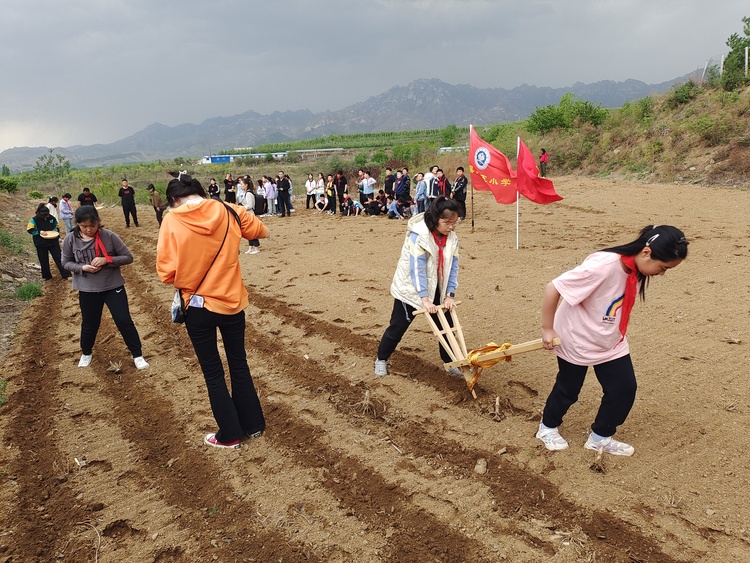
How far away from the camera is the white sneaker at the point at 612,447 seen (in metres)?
3.37

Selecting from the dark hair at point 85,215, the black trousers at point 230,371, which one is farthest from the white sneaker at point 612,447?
the dark hair at point 85,215

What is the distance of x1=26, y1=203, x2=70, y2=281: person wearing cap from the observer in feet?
30.8

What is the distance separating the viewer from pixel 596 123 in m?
24.8

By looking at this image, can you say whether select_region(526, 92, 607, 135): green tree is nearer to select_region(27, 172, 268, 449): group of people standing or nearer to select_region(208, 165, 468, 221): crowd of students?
select_region(208, 165, 468, 221): crowd of students

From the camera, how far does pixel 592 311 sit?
9.76 feet

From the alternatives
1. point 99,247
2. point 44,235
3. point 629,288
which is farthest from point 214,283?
point 44,235

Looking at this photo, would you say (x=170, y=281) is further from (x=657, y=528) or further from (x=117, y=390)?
(x=657, y=528)

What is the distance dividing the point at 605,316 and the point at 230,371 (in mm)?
2689

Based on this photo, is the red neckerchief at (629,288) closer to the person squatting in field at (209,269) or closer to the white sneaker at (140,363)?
the person squatting in field at (209,269)

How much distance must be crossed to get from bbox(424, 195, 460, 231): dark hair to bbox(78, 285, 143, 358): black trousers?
135 inches

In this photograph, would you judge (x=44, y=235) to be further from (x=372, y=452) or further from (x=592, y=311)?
(x=592, y=311)

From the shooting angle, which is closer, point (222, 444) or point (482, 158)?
point (222, 444)

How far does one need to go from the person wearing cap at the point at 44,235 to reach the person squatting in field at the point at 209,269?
7.87m

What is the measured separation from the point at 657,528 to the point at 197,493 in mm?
2961
